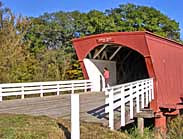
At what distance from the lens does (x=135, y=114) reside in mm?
13445

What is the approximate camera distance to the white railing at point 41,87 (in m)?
17.5

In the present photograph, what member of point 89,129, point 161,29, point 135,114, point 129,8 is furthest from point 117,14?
point 89,129

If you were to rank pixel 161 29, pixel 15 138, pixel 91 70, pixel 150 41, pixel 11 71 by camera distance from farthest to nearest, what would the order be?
pixel 161 29 < pixel 91 70 < pixel 11 71 < pixel 150 41 < pixel 15 138

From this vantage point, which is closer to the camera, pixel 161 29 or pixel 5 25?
pixel 5 25

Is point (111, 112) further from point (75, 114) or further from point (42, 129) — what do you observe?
point (75, 114)

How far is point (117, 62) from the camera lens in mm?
27953

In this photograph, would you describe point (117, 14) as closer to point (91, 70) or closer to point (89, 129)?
point (91, 70)

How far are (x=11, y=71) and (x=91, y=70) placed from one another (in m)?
5.10

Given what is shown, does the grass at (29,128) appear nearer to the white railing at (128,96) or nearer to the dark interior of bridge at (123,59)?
the white railing at (128,96)

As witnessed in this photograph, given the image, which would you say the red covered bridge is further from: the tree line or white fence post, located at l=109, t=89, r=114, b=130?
the tree line

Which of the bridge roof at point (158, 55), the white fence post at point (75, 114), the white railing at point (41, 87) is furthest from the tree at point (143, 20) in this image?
the white fence post at point (75, 114)

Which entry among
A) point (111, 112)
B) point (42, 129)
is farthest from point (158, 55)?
point (42, 129)

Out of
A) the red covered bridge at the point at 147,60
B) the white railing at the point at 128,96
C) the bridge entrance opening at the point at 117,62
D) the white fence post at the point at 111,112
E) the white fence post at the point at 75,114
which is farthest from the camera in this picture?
the bridge entrance opening at the point at 117,62

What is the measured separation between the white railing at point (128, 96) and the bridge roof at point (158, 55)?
1.12 m
